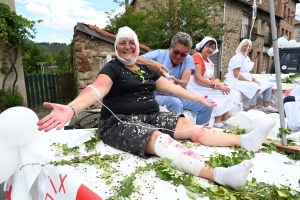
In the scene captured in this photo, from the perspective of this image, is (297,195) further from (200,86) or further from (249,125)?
(200,86)

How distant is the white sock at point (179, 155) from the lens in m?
1.42

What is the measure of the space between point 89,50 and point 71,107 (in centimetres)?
575

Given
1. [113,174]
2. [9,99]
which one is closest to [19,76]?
[9,99]

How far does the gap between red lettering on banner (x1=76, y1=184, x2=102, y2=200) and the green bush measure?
670cm

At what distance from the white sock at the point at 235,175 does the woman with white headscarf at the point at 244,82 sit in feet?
10.3

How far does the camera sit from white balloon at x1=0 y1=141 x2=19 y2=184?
167cm

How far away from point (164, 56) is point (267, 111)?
2.80 meters

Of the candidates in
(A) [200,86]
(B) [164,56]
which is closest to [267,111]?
(A) [200,86]

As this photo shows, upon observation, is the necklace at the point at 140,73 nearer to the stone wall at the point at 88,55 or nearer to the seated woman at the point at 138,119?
the seated woman at the point at 138,119

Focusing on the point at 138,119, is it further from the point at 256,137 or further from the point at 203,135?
the point at 256,137

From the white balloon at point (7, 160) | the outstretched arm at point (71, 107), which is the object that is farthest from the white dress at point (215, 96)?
the white balloon at point (7, 160)

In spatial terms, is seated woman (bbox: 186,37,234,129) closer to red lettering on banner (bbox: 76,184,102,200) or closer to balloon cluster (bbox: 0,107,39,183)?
balloon cluster (bbox: 0,107,39,183)

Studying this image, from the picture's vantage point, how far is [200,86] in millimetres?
3549

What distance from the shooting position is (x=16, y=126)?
1.74 meters
